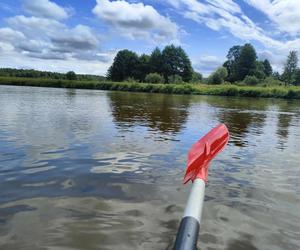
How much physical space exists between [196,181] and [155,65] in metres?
92.3

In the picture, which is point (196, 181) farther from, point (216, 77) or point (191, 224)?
point (216, 77)

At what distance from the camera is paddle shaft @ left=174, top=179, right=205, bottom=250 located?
9.20 ft

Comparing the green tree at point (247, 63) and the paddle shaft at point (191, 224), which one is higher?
the green tree at point (247, 63)

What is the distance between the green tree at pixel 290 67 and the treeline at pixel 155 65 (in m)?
24.9

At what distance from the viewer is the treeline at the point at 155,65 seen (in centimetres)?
9381

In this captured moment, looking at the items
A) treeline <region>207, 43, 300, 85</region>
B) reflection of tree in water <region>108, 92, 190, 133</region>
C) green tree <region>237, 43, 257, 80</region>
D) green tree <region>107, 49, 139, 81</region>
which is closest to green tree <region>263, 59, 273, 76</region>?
treeline <region>207, 43, 300, 85</region>

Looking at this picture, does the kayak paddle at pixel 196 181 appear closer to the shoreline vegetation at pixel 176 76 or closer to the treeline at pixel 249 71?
the shoreline vegetation at pixel 176 76

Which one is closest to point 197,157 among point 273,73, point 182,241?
point 182,241

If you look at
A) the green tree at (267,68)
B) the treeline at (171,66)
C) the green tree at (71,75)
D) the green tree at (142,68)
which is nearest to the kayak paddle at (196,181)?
the treeline at (171,66)

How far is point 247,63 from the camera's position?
3637 inches

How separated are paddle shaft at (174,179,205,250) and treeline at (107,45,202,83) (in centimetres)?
8846

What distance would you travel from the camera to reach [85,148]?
341 inches

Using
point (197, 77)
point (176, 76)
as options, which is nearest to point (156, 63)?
point (176, 76)

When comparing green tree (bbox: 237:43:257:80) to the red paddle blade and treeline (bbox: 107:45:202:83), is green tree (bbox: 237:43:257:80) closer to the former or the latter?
treeline (bbox: 107:45:202:83)
